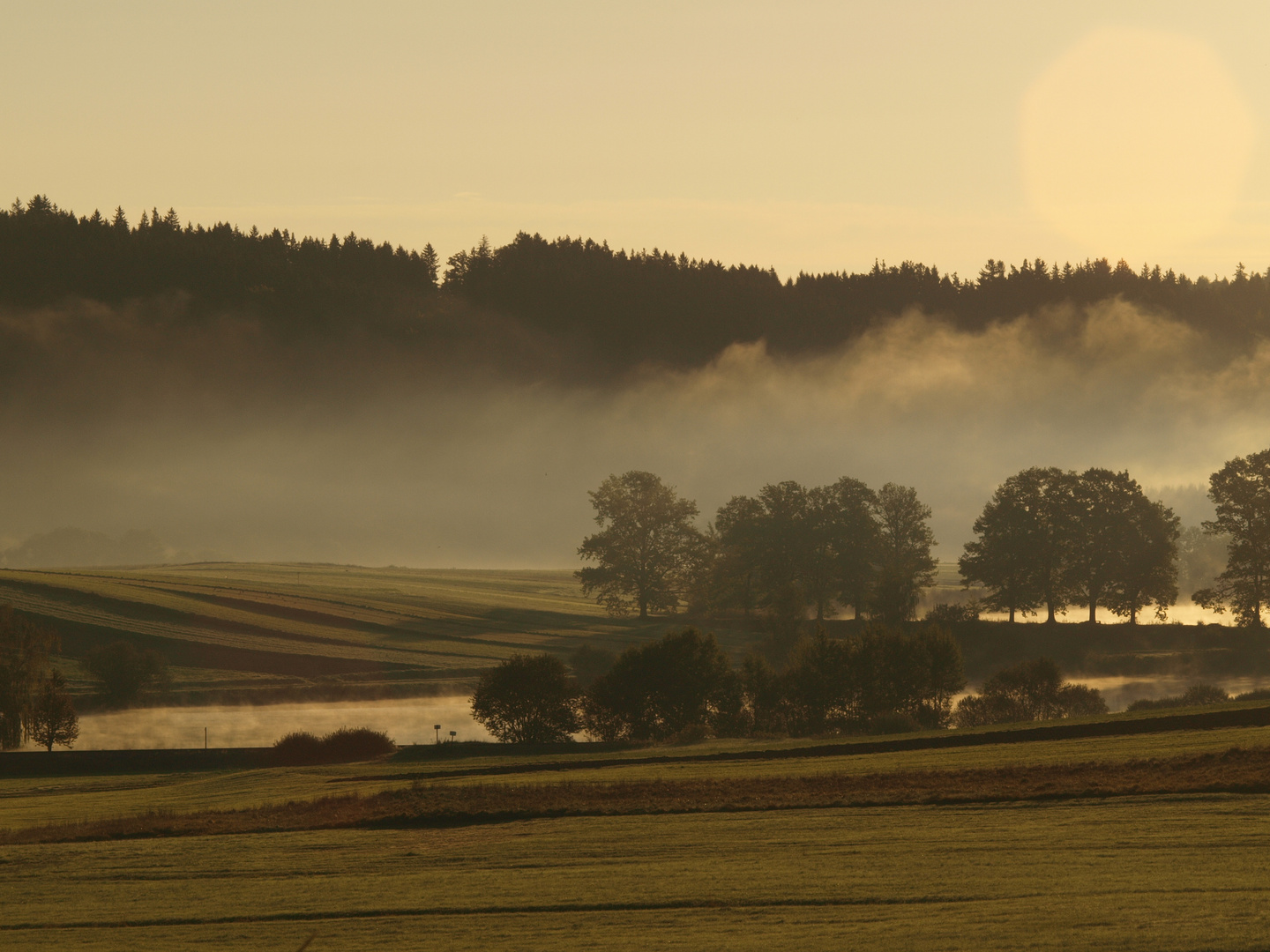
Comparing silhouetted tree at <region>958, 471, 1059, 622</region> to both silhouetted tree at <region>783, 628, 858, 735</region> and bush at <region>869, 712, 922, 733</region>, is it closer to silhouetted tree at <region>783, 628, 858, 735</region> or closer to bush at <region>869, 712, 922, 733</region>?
silhouetted tree at <region>783, 628, 858, 735</region>

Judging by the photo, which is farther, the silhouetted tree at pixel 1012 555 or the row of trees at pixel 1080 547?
the silhouetted tree at pixel 1012 555

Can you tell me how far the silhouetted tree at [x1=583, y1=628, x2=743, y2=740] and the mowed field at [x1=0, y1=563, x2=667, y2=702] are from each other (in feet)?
101

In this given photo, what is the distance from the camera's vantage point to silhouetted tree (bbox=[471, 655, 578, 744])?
8575cm

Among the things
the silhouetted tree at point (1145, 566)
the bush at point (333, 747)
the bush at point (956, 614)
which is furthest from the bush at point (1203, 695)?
the bush at point (333, 747)

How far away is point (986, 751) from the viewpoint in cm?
5294

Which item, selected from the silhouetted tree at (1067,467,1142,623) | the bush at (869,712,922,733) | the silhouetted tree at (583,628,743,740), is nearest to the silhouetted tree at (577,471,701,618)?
the silhouetted tree at (1067,467,1142,623)

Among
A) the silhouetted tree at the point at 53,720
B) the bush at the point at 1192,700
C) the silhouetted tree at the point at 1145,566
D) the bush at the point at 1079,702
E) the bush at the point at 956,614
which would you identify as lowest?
the silhouetted tree at the point at 53,720

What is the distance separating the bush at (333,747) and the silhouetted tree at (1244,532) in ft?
230

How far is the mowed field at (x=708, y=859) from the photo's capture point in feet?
81.4

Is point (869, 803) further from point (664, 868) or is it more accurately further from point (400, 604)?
point (400, 604)

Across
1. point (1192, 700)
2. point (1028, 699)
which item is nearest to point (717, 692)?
point (1028, 699)

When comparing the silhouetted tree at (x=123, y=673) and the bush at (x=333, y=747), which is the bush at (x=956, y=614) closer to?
the bush at (x=333, y=747)

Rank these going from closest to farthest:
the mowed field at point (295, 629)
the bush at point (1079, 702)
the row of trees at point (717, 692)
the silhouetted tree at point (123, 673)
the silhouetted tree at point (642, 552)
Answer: the row of trees at point (717, 692) < the bush at point (1079, 702) < the silhouetted tree at point (123, 673) < the mowed field at point (295, 629) < the silhouetted tree at point (642, 552)

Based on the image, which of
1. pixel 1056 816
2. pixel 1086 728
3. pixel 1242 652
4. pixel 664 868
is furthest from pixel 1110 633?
pixel 664 868
